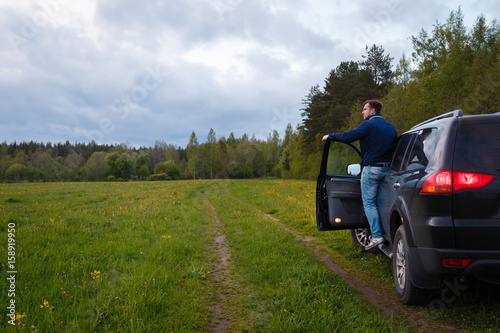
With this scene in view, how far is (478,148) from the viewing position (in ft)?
9.29

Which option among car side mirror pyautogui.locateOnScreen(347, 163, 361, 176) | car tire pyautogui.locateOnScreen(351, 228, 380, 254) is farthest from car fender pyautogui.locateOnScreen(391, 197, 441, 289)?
car tire pyautogui.locateOnScreen(351, 228, 380, 254)

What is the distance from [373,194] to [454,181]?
1.93m

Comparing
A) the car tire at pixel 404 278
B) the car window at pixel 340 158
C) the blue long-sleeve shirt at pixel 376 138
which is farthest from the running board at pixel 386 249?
the car window at pixel 340 158

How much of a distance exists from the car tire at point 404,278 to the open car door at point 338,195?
1.33 m

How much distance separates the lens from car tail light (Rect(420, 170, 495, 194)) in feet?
8.96

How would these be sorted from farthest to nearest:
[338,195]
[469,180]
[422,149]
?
[338,195], [422,149], [469,180]

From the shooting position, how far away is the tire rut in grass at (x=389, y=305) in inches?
119

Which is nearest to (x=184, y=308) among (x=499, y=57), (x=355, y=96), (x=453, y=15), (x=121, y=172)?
(x=499, y=57)

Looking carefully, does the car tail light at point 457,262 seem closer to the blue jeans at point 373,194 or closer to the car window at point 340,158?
the blue jeans at point 373,194

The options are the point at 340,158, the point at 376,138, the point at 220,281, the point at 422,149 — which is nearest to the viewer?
the point at 422,149

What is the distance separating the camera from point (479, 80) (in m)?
18.3

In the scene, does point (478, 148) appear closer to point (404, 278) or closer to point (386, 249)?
point (404, 278)

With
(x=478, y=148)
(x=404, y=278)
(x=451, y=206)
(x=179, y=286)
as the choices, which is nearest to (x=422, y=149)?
(x=478, y=148)

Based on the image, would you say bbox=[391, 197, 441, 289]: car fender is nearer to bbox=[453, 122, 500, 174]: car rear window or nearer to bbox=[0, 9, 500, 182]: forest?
bbox=[453, 122, 500, 174]: car rear window
